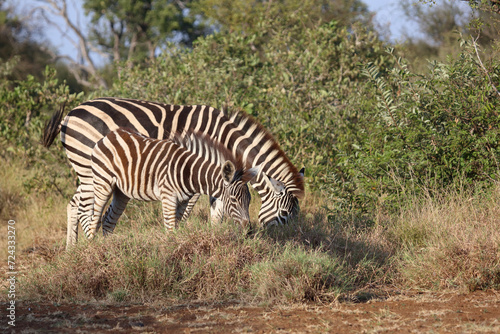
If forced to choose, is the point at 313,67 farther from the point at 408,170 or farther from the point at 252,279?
the point at 252,279

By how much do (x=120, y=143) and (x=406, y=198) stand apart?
140 inches

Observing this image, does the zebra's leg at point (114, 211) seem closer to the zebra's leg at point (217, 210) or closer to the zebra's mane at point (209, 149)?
the zebra's mane at point (209, 149)

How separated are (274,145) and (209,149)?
100 cm

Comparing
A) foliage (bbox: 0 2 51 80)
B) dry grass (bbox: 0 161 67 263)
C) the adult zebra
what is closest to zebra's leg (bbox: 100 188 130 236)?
the adult zebra

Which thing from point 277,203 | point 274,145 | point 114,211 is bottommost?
point 114,211

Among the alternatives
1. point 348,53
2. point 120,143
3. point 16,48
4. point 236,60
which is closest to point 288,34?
point 348,53

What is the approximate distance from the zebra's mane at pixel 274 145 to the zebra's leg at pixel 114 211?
173 centimetres

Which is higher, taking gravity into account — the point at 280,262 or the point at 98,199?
the point at 98,199

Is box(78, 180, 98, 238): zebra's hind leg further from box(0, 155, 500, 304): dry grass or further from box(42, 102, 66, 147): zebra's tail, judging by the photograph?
box(0, 155, 500, 304): dry grass

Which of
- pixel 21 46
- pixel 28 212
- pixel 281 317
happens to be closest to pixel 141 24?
pixel 21 46

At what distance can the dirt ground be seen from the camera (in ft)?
13.3

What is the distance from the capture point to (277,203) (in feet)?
21.6

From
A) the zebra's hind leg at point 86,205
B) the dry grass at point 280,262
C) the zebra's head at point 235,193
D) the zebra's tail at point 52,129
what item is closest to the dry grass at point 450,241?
the dry grass at point 280,262

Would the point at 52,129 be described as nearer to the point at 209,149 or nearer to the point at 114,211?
the point at 114,211
